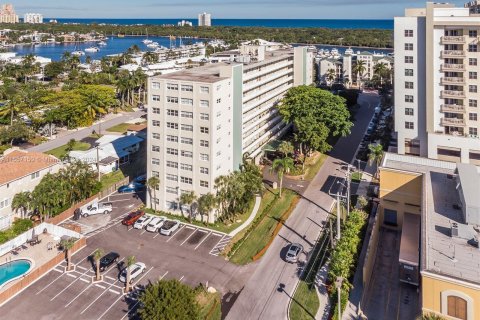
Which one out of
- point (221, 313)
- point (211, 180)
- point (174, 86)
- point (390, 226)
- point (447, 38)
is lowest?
point (221, 313)

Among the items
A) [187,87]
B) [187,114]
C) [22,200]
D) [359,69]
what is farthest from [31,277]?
[359,69]

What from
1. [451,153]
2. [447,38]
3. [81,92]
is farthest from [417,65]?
[81,92]

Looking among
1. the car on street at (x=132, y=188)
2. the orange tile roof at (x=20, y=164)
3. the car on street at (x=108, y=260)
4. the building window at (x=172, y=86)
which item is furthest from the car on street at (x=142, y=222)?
the building window at (x=172, y=86)

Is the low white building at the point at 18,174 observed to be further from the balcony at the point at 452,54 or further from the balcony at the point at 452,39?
the balcony at the point at 452,39

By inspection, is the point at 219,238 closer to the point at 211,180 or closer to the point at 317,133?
the point at 211,180

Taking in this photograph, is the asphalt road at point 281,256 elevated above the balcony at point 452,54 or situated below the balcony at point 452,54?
below

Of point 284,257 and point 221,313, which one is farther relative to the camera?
point 284,257

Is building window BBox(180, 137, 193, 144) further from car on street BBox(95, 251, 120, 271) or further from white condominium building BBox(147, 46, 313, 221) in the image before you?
car on street BBox(95, 251, 120, 271)
